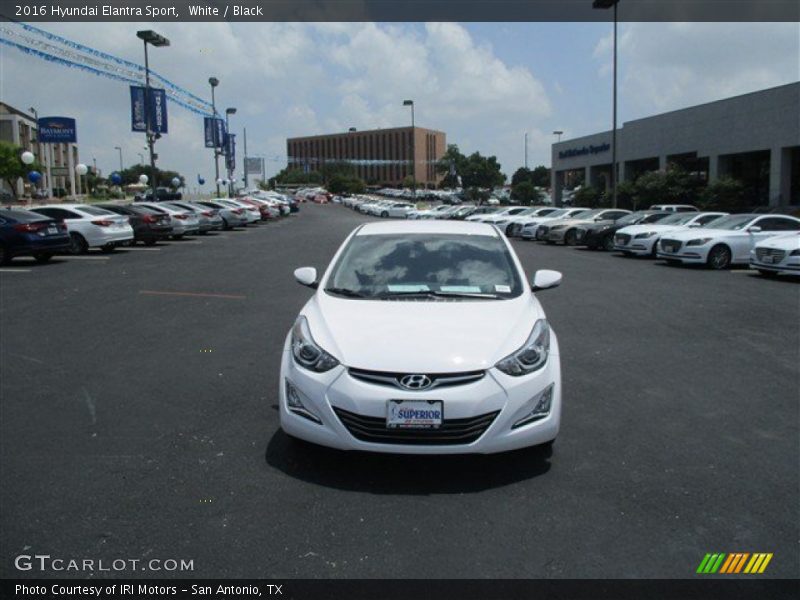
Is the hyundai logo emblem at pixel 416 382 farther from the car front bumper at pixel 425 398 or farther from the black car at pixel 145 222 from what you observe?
the black car at pixel 145 222

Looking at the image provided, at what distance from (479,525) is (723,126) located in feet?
135

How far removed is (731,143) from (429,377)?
39804mm

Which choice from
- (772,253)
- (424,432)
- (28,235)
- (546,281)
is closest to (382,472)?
(424,432)

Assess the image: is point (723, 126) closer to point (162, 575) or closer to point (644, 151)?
point (644, 151)

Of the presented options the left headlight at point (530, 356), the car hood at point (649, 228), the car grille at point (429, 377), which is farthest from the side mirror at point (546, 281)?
the car hood at point (649, 228)

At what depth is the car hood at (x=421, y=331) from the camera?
169 inches

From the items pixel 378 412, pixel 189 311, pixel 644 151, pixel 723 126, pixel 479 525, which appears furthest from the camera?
pixel 644 151

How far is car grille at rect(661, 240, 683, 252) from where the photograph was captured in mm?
18130

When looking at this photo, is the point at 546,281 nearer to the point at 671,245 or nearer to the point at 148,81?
the point at 671,245

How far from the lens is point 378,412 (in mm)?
4184

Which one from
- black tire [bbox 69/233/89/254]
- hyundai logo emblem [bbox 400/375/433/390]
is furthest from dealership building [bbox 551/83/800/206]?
hyundai logo emblem [bbox 400/375/433/390]

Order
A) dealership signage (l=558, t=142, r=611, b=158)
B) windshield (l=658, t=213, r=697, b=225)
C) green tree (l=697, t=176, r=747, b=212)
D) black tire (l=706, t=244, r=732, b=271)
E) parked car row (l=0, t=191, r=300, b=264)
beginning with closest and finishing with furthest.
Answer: black tire (l=706, t=244, r=732, b=271) → parked car row (l=0, t=191, r=300, b=264) → windshield (l=658, t=213, r=697, b=225) → green tree (l=697, t=176, r=747, b=212) → dealership signage (l=558, t=142, r=611, b=158)
